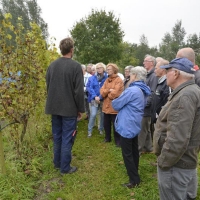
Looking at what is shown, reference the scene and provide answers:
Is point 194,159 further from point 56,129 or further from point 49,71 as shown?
point 49,71

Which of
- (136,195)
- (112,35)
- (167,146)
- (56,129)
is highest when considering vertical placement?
(112,35)

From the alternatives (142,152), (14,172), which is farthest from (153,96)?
(14,172)

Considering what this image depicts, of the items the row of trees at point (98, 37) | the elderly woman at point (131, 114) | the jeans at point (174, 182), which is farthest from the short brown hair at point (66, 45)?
the row of trees at point (98, 37)

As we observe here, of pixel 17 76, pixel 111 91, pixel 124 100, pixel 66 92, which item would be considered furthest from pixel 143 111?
pixel 17 76

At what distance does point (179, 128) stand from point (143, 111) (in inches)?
63.6

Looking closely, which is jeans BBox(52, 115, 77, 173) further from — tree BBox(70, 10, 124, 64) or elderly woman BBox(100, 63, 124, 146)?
tree BBox(70, 10, 124, 64)

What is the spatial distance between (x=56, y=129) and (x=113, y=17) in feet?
79.3

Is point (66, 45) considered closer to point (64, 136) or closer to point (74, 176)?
point (64, 136)

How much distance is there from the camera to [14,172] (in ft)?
11.0

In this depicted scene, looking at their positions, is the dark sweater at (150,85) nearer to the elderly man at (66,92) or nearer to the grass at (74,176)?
the grass at (74,176)

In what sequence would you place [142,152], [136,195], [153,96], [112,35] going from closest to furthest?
[136,195]
[153,96]
[142,152]
[112,35]

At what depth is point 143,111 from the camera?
346cm

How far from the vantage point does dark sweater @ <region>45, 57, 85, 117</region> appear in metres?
3.36

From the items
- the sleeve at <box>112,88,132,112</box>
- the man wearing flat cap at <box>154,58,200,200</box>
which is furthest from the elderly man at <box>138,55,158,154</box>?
the man wearing flat cap at <box>154,58,200,200</box>
